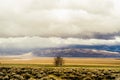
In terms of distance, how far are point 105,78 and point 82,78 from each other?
7.52 m

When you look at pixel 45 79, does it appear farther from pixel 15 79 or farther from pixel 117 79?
pixel 117 79

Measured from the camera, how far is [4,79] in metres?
94.2

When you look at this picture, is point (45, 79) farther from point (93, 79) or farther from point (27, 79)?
point (93, 79)

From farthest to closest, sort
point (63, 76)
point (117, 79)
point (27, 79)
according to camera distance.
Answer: point (63, 76), point (27, 79), point (117, 79)

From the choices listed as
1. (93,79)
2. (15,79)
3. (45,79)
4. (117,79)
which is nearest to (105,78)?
(93,79)

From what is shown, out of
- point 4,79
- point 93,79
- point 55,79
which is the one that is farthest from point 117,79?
point 4,79

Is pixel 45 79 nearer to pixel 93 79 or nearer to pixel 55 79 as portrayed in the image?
pixel 55 79

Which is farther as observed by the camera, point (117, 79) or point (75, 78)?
point (75, 78)

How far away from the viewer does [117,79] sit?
89.9 metres

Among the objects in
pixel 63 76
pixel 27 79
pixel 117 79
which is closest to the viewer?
pixel 117 79

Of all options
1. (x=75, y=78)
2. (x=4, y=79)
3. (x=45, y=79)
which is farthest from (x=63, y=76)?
(x=4, y=79)

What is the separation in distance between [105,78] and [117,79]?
13463 millimetres

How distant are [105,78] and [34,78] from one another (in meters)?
23.1

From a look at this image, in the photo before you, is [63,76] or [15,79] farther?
[63,76]
